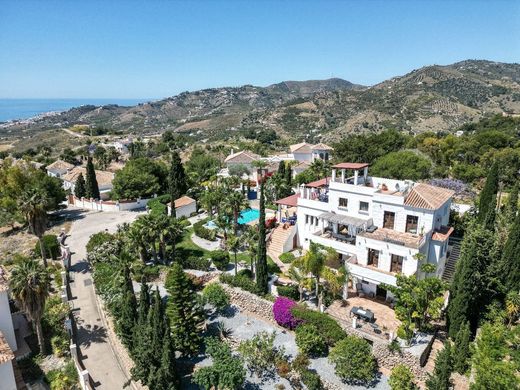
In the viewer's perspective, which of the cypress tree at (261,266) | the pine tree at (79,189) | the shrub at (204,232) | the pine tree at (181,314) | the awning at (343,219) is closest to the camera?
the pine tree at (181,314)

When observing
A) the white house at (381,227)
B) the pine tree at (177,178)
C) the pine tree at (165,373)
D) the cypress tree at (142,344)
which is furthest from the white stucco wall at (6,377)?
the pine tree at (177,178)

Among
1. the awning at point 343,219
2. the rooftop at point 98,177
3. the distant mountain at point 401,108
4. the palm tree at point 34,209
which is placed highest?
the distant mountain at point 401,108

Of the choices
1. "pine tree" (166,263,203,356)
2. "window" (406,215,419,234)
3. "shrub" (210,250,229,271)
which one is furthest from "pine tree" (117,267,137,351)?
"window" (406,215,419,234)

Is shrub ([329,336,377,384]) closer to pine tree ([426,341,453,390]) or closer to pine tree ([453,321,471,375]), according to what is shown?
pine tree ([426,341,453,390])

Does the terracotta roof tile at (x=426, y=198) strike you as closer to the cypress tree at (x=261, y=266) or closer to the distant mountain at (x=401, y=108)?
the cypress tree at (x=261, y=266)

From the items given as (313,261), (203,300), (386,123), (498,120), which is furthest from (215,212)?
(386,123)
